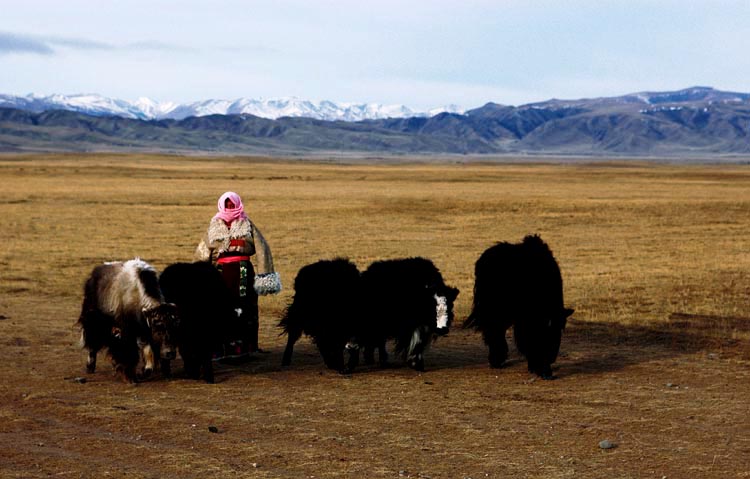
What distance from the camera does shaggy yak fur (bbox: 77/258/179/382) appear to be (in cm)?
906

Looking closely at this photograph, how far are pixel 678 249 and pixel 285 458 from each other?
62.8ft

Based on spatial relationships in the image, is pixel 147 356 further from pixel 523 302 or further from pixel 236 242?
pixel 523 302

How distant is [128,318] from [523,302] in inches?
164

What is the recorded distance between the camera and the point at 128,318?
30.5ft

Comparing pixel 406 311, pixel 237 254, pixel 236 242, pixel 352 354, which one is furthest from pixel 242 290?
pixel 406 311

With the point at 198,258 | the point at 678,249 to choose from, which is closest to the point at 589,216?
the point at 678,249

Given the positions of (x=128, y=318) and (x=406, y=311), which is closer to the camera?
(x=128, y=318)

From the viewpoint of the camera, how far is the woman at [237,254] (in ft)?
34.3

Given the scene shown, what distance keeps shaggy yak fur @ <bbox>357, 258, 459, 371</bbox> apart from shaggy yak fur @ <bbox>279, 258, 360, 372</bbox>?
0.16 m

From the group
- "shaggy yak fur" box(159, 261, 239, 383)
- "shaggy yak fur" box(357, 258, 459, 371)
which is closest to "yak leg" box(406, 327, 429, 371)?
"shaggy yak fur" box(357, 258, 459, 371)

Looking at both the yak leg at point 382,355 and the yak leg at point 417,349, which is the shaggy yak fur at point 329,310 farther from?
the yak leg at point 417,349

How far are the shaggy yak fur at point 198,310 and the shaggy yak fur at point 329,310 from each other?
0.86 metres

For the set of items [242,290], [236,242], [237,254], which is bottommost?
[242,290]

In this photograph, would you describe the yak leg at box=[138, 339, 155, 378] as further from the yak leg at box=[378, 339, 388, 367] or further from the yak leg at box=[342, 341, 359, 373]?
the yak leg at box=[378, 339, 388, 367]
